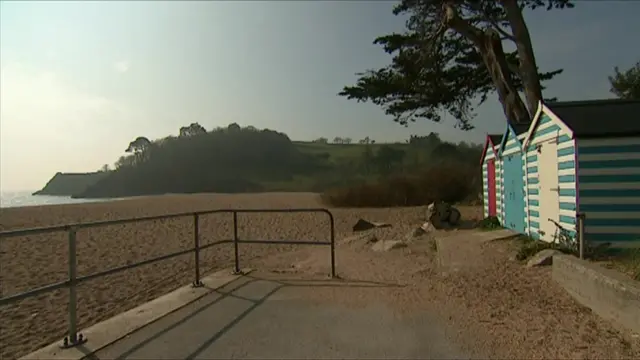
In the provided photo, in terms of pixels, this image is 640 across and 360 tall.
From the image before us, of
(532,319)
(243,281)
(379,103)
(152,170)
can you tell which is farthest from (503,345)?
(152,170)

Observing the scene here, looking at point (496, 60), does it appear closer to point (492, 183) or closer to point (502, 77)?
point (502, 77)

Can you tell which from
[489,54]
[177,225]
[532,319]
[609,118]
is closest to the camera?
[532,319]

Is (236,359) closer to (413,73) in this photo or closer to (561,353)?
(561,353)

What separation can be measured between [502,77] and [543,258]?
35.9 feet

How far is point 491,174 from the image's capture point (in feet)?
49.6

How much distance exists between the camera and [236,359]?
3.91 meters

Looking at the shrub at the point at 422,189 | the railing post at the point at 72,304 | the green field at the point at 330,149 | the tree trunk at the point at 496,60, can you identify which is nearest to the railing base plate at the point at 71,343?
the railing post at the point at 72,304

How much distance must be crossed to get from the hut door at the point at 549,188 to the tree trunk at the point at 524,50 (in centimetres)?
751

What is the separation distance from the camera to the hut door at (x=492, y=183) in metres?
14.7

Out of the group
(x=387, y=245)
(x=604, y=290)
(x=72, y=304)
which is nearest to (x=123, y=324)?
(x=72, y=304)

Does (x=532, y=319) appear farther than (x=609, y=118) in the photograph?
No

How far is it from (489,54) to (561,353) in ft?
49.1

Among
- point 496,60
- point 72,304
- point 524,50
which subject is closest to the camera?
point 72,304

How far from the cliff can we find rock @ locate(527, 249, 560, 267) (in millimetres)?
72054
